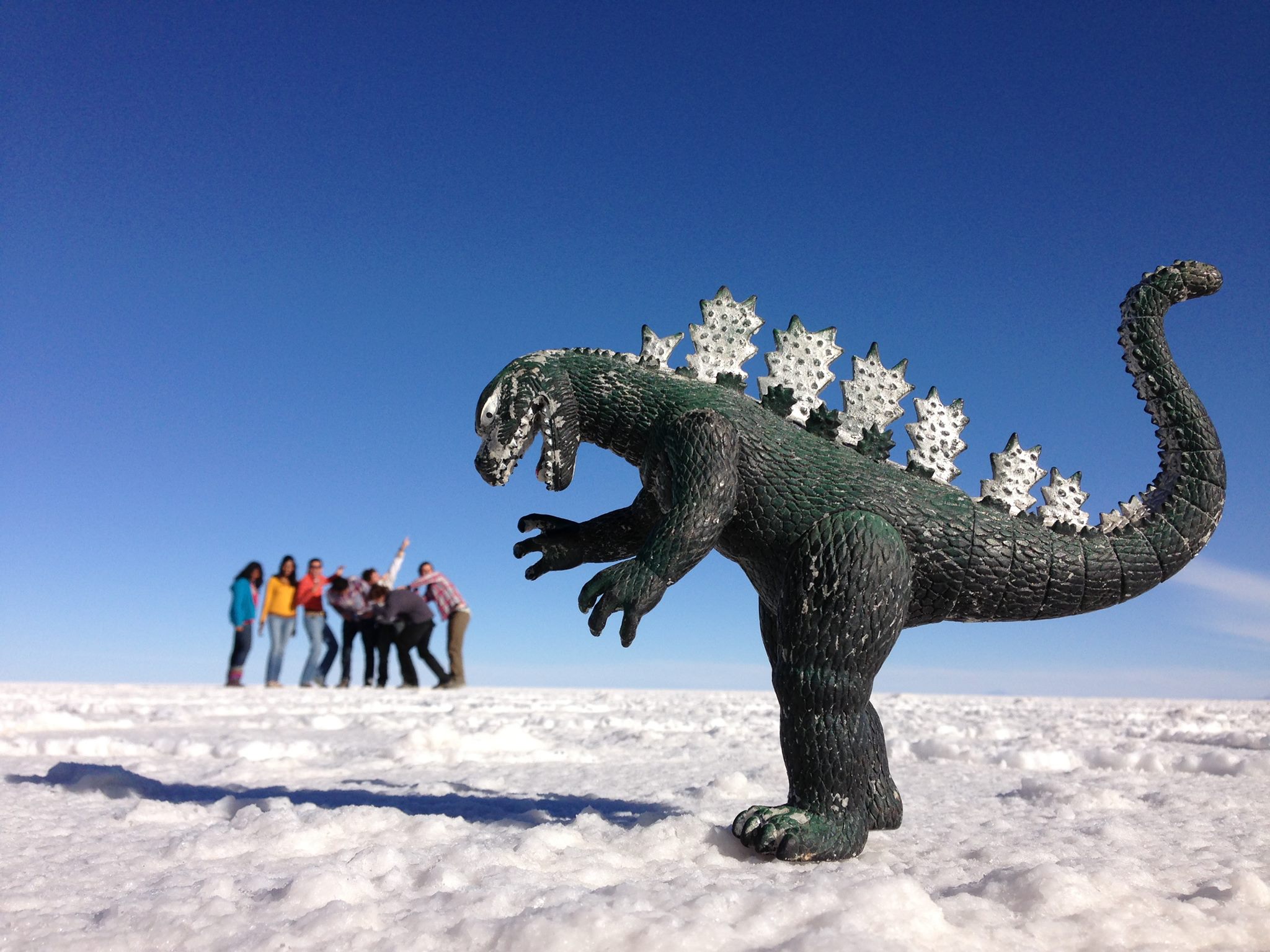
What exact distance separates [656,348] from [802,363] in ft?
1.63

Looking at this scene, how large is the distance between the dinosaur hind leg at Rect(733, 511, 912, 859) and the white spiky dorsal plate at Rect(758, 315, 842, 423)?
1.63 ft

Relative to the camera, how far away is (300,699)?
349 inches

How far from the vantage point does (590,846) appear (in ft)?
8.67

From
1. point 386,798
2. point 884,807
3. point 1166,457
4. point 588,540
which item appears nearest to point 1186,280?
point 1166,457

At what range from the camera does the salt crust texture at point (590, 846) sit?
1850 mm

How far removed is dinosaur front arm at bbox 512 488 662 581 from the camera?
10.9 feet

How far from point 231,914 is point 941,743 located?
168 inches

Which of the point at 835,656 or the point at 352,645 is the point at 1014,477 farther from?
the point at 352,645

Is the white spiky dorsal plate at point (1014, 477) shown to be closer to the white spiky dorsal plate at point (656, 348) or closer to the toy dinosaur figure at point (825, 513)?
the toy dinosaur figure at point (825, 513)

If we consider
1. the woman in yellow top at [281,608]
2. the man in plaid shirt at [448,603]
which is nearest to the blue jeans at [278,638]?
the woman in yellow top at [281,608]

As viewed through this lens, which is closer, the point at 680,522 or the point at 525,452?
the point at 680,522

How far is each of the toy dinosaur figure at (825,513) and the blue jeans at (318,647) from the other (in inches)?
371

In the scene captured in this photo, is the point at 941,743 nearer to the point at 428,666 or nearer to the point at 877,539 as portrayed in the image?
the point at 877,539

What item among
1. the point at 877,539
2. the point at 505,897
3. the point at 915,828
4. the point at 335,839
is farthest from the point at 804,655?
the point at 335,839
